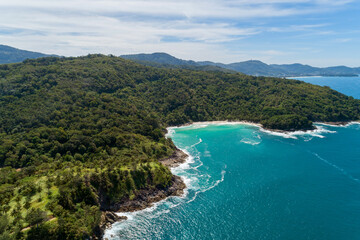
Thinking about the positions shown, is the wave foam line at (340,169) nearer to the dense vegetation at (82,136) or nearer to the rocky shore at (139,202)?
the dense vegetation at (82,136)

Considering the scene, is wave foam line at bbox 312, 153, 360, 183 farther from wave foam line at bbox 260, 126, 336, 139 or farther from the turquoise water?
wave foam line at bbox 260, 126, 336, 139

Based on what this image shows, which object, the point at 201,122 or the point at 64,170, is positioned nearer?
the point at 64,170

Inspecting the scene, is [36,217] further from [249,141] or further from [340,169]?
[249,141]

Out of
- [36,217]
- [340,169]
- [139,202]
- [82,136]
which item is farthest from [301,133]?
[36,217]

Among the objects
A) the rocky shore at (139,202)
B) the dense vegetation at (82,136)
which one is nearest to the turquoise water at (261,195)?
the rocky shore at (139,202)

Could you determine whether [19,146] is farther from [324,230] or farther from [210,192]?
[324,230]

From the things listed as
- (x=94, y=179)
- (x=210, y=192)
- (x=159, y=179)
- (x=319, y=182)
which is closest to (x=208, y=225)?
(x=210, y=192)

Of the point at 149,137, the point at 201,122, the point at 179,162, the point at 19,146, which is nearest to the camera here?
the point at 19,146
